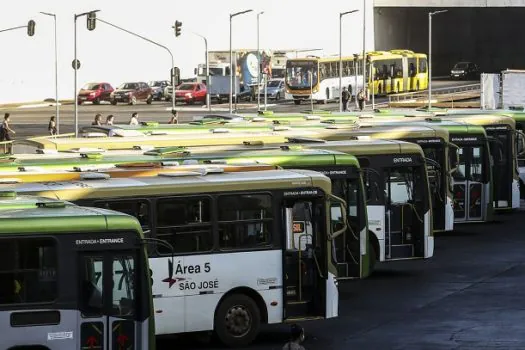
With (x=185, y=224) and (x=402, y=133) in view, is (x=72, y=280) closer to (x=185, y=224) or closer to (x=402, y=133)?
(x=185, y=224)

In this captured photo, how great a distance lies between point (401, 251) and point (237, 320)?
7893 millimetres

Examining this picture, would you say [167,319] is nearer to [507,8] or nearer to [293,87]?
[293,87]

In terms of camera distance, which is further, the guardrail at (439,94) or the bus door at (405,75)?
the bus door at (405,75)

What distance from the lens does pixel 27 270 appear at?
1647 centimetres

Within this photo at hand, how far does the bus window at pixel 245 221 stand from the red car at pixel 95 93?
7228cm

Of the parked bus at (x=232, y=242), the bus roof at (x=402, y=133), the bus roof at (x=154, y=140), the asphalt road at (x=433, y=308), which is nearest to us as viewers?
the parked bus at (x=232, y=242)

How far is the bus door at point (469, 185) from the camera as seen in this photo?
35.8 m

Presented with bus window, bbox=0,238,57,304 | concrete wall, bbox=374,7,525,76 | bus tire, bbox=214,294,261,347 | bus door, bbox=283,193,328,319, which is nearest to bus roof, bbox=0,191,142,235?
bus window, bbox=0,238,57,304

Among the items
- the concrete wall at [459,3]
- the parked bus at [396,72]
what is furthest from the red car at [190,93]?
the concrete wall at [459,3]

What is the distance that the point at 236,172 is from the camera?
21984mm

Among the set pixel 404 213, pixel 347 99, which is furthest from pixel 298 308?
pixel 347 99

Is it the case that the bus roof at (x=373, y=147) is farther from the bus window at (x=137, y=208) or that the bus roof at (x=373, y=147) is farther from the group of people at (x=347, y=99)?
the group of people at (x=347, y=99)

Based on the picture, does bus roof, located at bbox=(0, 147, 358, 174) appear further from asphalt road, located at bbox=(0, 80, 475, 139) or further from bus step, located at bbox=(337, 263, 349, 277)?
asphalt road, located at bbox=(0, 80, 475, 139)

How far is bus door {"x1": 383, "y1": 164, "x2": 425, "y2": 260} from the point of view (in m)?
28.3
